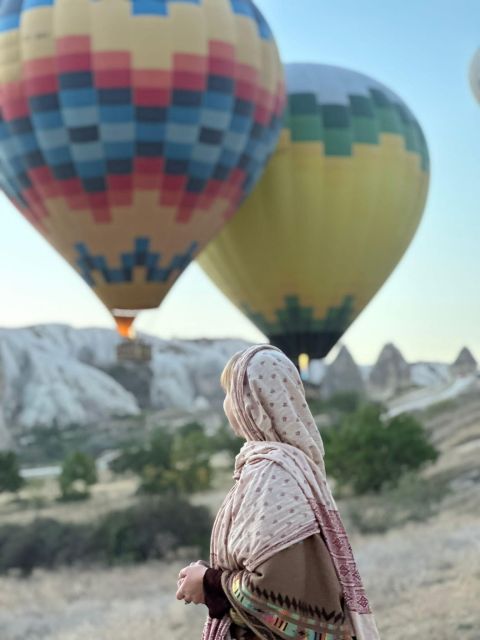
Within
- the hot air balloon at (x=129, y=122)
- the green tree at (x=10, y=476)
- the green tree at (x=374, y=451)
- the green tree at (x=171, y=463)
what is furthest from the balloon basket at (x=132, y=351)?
the green tree at (x=10, y=476)

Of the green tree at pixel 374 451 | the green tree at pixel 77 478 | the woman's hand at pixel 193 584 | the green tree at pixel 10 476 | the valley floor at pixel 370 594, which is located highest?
the woman's hand at pixel 193 584

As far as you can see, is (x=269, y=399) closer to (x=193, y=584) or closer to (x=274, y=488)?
(x=274, y=488)

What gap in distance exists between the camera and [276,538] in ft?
5.18

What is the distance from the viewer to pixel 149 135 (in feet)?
27.0

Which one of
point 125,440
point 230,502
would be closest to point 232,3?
point 230,502

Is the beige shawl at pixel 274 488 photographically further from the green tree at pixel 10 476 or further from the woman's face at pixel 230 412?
the green tree at pixel 10 476

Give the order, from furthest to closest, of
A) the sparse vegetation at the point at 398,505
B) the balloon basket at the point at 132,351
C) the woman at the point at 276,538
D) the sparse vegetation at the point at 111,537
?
the sparse vegetation at the point at 398,505 < the sparse vegetation at the point at 111,537 < the balloon basket at the point at 132,351 < the woman at the point at 276,538

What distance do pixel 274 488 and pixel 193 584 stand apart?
216 mm

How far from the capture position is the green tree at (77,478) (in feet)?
54.8

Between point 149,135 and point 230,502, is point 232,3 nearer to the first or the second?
point 149,135

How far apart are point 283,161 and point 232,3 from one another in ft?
6.42

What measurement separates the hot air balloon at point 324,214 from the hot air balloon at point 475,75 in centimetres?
522

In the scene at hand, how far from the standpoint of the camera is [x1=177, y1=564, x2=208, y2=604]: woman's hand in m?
1.68

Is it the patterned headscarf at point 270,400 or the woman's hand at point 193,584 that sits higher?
the patterned headscarf at point 270,400
